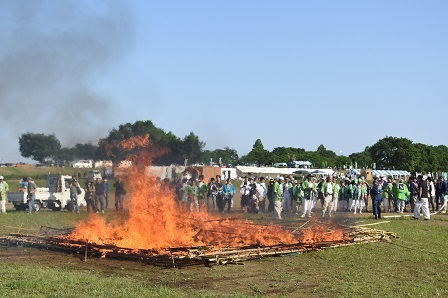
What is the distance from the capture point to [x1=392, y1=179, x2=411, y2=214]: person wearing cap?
32438 millimetres

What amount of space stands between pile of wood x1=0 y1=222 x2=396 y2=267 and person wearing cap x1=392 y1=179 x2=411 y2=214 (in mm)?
14493

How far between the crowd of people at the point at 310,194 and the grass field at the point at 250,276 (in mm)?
11993

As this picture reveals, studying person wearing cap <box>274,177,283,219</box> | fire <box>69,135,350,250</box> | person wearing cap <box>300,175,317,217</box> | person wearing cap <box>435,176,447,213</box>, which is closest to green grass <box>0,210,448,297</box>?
fire <box>69,135,350,250</box>

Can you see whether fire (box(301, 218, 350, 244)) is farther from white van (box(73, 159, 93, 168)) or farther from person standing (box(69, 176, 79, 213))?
person standing (box(69, 176, 79, 213))

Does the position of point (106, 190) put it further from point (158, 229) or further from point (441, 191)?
point (441, 191)

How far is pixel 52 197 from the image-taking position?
34.2m

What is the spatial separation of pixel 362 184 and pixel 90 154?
17.2 m

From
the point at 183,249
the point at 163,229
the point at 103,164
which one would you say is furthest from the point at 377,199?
the point at 183,249

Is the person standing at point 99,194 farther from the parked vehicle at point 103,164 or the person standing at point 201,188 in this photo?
the parked vehicle at point 103,164

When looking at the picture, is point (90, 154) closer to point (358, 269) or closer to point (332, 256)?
point (332, 256)

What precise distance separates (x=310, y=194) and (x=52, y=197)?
47.5ft

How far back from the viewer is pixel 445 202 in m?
33.2

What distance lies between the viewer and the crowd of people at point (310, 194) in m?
28.8


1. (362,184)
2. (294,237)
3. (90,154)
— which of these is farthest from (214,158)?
(294,237)
